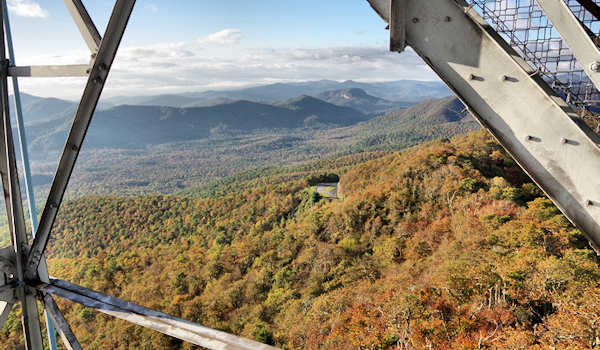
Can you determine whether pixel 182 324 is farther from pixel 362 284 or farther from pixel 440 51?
pixel 362 284

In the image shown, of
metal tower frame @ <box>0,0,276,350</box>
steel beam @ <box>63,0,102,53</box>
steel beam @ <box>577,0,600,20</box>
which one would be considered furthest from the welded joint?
steel beam @ <box>577,0,600,20</box>

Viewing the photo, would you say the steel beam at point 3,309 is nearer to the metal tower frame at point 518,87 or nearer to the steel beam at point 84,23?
the steel beam at point 84,23

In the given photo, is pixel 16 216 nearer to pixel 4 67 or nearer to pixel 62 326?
pixel 62 326

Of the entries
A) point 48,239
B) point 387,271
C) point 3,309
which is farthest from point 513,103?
point 387,271

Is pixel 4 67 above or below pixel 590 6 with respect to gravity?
below

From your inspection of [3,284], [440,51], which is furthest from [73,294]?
[440,51]
